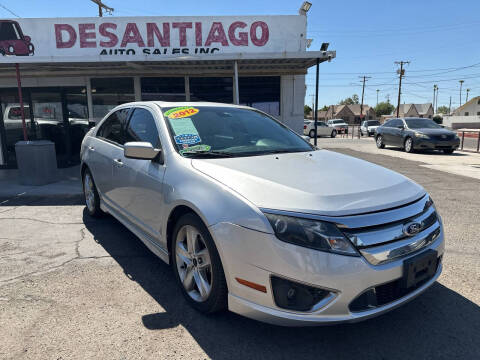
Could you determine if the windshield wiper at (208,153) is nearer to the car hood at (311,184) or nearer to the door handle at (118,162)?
the car hood at (311,184)

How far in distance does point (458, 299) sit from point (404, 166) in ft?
26.8

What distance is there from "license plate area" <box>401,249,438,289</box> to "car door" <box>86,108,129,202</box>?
2985mm

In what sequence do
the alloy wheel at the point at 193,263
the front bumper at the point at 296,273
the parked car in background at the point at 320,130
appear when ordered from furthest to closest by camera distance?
the parked car in background at the point at 320,130, the alloy wheel at the point at 193,263, the front bumper at the point at 296,273

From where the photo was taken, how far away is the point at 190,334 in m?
2.33

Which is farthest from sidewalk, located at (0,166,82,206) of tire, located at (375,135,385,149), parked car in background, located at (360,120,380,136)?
parked car in background, located at (360,120,380,136)

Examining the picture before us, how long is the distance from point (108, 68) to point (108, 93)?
99cm

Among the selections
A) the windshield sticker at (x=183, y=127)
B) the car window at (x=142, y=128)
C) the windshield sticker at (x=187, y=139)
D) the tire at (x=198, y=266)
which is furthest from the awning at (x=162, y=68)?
the tire at (x=198, y=266)

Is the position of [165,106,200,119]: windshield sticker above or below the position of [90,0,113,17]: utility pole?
below

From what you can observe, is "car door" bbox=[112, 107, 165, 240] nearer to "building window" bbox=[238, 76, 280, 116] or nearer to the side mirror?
the side mirror

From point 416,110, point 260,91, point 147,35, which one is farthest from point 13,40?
point 416,110

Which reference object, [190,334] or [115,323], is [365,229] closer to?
[190,334]

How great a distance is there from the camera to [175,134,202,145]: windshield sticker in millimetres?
2915

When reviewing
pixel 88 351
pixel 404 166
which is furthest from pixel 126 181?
pixel 404 166

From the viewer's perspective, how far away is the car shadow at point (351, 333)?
2133 millimetres
